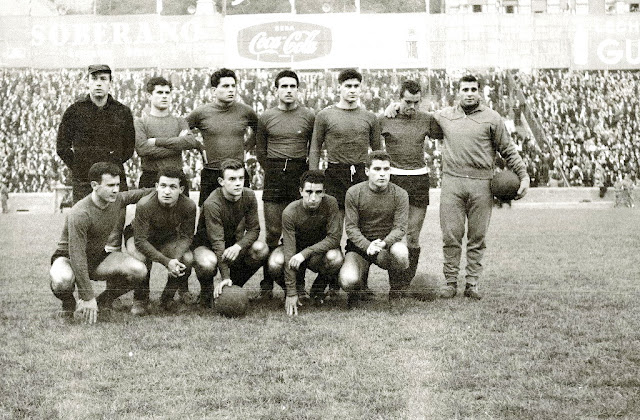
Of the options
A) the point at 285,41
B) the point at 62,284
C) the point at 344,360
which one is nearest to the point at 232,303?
the point at 62,284

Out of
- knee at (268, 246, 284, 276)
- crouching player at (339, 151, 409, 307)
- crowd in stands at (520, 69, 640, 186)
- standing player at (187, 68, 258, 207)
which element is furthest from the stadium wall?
knee at (268, 246, 284, 276)

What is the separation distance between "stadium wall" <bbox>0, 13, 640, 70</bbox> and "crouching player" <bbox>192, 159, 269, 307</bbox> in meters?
2.84

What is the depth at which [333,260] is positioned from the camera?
4.97 m

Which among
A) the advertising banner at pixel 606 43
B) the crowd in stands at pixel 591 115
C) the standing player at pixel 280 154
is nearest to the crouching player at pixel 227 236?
the standing player at pixel 280 154

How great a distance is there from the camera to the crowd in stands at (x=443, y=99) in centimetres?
769

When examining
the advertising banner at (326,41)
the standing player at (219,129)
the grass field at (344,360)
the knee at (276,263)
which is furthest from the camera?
the advertising banner at (326,41)

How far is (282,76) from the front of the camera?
5.18 m

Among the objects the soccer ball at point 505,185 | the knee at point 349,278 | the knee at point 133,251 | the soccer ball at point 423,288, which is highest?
the soccer ball at point 505,185

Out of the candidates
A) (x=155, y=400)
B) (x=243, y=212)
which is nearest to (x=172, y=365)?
(x=155, y=400)

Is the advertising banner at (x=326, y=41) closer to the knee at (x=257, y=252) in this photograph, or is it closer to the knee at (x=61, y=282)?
the knee at (x=257, y=252)

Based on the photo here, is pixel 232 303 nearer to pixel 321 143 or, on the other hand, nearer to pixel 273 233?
pixel 273 233

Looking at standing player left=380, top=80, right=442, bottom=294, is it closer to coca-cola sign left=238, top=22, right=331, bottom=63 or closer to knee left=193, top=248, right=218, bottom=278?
knee left=193, top=248, right=218, bottom=278

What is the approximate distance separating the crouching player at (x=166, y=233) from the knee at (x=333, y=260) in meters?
1.06

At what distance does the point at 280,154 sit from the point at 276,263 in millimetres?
978
